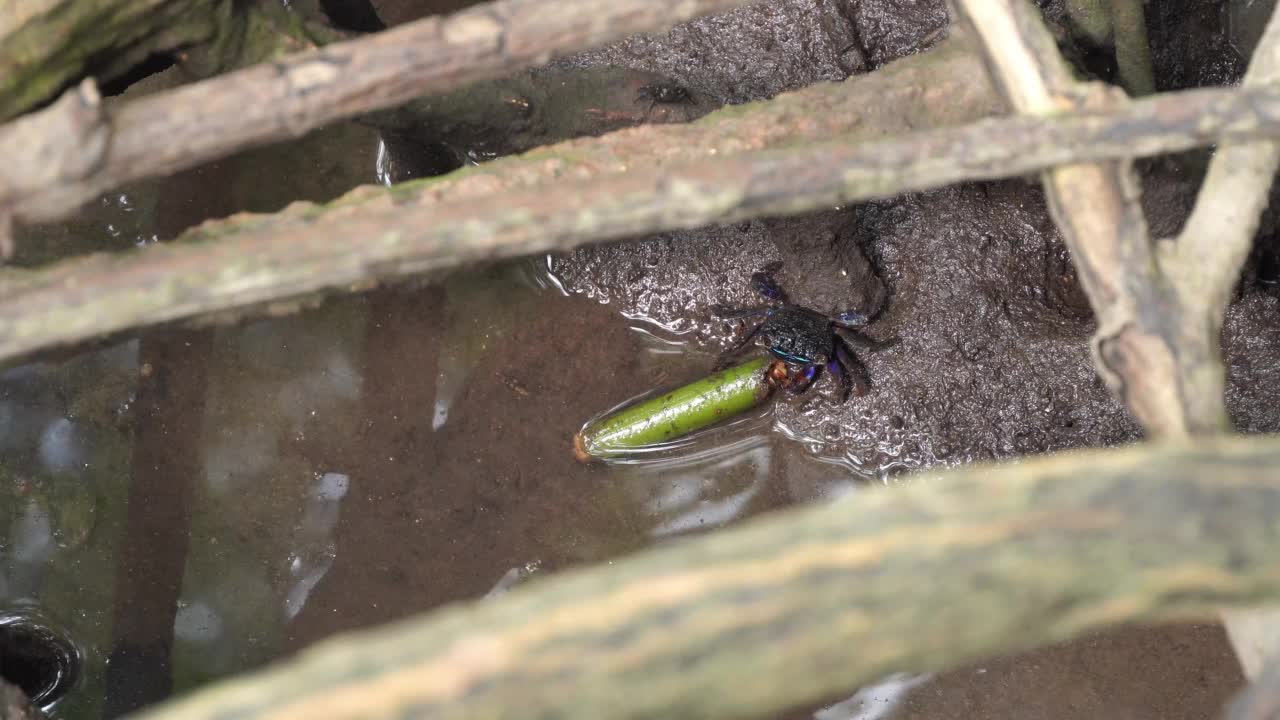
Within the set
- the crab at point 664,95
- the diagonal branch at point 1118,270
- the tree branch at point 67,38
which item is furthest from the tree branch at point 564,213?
the crab at point 664,95

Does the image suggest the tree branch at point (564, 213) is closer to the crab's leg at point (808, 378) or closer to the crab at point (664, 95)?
the crab at point (664, 95)

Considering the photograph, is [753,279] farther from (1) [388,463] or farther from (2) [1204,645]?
(2) [1204,645]

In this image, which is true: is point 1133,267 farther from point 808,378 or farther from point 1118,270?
point 808,378

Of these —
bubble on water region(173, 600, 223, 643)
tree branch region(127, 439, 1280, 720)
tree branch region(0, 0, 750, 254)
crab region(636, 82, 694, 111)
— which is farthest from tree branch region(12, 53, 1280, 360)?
bubble on water region(173, 600, 223, 643)

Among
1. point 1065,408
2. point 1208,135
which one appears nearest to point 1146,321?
point 1208,135

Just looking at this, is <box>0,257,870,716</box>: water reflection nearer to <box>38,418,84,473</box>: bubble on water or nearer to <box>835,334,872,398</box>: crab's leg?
<box>38,418,84,473</box>: bubble on water
